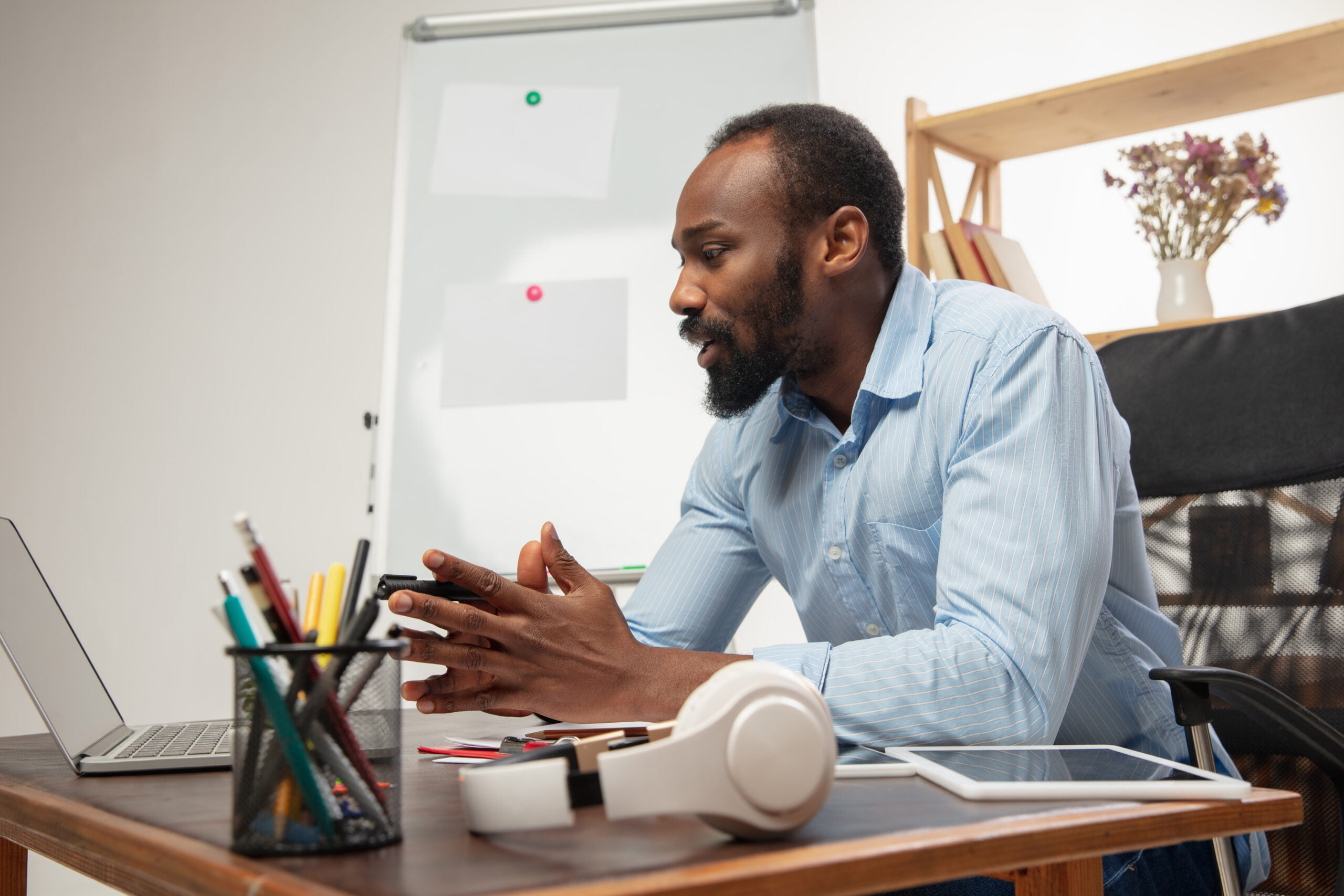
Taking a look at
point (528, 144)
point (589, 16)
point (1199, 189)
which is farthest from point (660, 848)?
point (589, 16)

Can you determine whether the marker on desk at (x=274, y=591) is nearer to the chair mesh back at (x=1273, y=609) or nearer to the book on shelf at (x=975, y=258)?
the chair mesh back at (x=1273, y=609)

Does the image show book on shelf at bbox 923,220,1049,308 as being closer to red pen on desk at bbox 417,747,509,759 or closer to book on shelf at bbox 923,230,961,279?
book on shelf at bbox 923,230,961,279

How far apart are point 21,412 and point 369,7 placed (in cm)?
133

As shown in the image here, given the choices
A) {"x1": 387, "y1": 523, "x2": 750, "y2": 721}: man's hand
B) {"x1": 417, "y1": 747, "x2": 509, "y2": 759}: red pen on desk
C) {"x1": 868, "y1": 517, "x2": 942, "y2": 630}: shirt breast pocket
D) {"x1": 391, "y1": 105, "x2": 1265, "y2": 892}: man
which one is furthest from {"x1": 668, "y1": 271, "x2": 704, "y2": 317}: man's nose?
{"x1": 417, "y1": 747, "x2": 509, "y2": 759}: red pen on desk

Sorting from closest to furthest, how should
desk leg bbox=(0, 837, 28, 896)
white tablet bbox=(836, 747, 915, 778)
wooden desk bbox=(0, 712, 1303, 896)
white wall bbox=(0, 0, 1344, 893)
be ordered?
wooden desk bbox=(0, 712, 1303, 896) → white tablet bbox=(836, 747, 915, 778) → desk leg bbox=(0, 837, 28, 896) → white wall bbox=(0, 0, 1344, 893)

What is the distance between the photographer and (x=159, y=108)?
2744mm

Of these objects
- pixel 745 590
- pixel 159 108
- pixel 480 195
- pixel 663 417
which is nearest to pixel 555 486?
pixel 663 417

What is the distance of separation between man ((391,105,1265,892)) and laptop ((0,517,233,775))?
0.62ft

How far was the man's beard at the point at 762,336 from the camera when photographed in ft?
3.93

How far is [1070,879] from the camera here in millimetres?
556

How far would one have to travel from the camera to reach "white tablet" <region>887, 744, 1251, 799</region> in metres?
0.53

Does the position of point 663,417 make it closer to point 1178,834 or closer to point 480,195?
point 480,195

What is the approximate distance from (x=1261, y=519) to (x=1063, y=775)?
0.70 metres

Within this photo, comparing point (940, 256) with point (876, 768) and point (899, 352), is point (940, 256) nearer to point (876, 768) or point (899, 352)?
point (899, 352)
